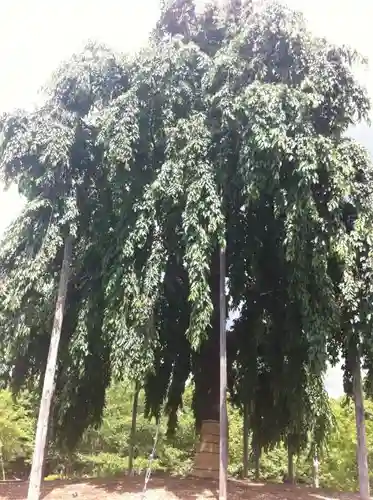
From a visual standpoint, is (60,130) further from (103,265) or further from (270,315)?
(270,315)

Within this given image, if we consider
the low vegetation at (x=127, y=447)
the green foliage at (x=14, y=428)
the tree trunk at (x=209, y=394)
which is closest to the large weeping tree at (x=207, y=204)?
the tree trunk at (x=209, y=394)

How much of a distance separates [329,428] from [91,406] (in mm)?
5873

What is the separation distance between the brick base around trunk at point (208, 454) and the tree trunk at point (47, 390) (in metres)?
3.36

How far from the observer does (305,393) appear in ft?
33.5

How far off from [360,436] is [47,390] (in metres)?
6.05

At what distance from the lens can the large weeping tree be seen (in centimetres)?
912

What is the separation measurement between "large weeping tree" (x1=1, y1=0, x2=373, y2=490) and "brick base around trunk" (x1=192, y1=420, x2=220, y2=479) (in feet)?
Result: 0.21

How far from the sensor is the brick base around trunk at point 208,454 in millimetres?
10945

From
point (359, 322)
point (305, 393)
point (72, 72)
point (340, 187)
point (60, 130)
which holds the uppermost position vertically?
point (72, 72)

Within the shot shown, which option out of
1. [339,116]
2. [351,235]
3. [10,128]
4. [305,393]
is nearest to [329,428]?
[305,393]

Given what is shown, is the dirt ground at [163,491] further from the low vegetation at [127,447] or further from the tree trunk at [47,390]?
the low vegetation at [127,447]

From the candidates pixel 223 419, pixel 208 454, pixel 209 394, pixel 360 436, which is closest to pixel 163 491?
pixel 208 454

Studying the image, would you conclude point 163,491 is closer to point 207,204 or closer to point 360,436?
point 360,436

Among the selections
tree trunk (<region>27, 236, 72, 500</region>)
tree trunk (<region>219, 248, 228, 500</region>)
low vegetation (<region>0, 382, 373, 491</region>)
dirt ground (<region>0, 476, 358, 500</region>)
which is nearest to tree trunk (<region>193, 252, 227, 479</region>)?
dirt ground (<region>0, 476, 358, 500</region>)
